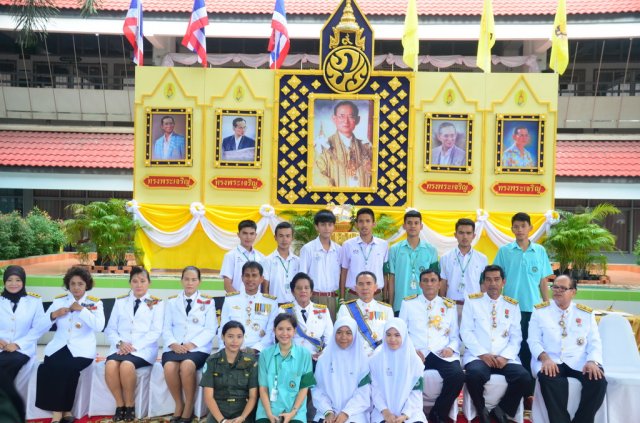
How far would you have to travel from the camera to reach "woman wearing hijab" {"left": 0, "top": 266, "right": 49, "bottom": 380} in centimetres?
628

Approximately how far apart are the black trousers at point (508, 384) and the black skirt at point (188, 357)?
2.35 meters

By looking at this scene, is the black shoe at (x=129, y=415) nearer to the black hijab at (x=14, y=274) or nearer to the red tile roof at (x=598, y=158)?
the black hijab at (x=14, y=274)

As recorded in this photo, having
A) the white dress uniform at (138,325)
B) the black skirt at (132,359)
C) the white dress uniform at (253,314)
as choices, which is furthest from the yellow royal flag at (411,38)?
the black skirt at (132,359)

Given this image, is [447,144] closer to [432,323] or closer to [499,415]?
[432,323]

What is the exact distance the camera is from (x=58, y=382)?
6.05 metres

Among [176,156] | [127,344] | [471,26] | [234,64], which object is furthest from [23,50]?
[127,344]

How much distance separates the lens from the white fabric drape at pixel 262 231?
1030 cm

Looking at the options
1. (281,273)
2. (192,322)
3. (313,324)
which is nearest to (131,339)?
(192,322)

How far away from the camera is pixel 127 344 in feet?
20.4

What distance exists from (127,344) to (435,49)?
14683 mm

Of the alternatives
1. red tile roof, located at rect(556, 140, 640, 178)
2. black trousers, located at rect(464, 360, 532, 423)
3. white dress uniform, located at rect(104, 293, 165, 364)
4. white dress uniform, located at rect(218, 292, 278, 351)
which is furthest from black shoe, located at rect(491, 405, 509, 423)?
red tile roof, located at rect(556, 140, 640, 178)

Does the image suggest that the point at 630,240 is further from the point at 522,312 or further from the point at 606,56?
the point at 522,312

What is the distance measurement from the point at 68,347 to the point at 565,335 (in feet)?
14.7

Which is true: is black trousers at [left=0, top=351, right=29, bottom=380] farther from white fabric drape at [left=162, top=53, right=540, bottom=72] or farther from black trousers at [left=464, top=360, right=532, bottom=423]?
white fabric drape at [left=162, top=53, right=540, bottom=72]
